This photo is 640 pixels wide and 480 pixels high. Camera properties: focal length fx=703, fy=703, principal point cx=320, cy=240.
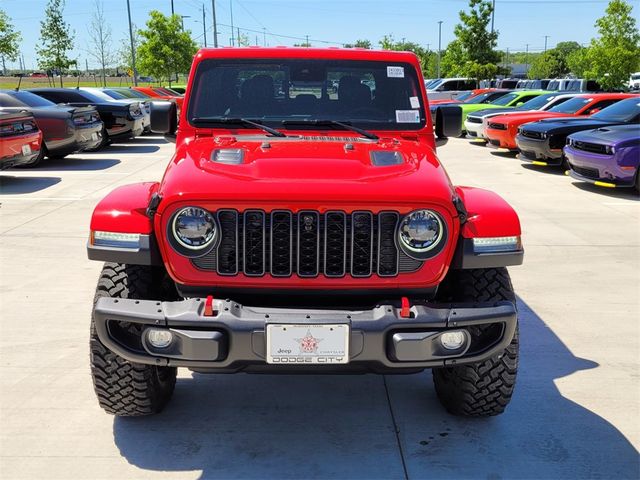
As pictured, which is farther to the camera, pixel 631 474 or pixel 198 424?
pixel 198 424

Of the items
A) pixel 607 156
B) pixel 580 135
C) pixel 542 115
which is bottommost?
pixel 607 156

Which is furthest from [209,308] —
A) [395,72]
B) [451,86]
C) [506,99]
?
[451,86]

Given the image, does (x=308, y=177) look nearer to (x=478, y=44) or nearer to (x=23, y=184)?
(x=23, y=184)

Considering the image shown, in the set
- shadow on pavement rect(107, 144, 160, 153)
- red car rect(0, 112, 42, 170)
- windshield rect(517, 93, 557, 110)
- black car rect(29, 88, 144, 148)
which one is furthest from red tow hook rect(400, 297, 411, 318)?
windshield rect(517, 93, 557, 110)

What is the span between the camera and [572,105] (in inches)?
612

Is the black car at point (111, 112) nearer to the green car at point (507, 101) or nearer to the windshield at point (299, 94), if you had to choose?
the green car at point (507, 101)

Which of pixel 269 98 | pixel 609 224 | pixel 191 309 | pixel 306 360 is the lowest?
pixel 609 224

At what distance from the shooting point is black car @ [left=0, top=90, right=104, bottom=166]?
1343 centimetres

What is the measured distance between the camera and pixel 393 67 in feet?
14.6

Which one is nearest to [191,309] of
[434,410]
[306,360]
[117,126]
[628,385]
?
[306,360]

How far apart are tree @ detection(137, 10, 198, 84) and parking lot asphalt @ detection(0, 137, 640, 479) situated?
136 feet

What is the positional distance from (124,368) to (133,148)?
50.6 feet

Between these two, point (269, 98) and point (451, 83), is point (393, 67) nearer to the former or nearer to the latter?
point (269, 98)

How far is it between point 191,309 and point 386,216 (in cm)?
92
